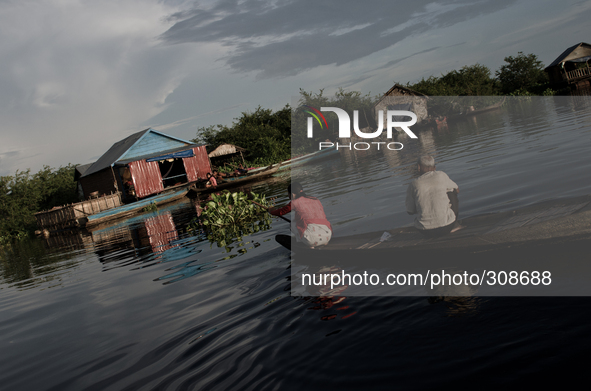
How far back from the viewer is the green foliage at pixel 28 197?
3616 centimetres

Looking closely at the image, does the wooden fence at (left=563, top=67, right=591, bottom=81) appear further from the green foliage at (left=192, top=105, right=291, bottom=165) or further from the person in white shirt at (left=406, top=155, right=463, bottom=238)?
the person in white shirt at (left=406, top=155, right=463, bottom=238)

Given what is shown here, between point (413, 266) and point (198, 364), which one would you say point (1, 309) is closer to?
point (198, 364)

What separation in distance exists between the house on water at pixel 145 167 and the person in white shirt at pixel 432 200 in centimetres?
2860

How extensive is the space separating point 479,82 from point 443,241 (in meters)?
63.0

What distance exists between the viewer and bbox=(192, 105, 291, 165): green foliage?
45.8 m

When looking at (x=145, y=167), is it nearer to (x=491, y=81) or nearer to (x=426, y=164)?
(x=426, y=164)

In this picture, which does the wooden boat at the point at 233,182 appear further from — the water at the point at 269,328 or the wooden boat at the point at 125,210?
the water at the point at 269,328

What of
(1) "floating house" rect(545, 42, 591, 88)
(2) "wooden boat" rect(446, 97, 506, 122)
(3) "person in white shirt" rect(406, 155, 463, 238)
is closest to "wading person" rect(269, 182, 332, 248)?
(3) "person in white shirt" rect(406, 155, 463, 238)

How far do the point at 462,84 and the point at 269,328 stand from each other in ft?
214

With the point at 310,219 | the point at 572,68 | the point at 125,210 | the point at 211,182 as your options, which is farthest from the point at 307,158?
the point at 572,68

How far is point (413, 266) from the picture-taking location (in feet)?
18.4

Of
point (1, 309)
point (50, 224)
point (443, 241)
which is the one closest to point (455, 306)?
point (443, 241)

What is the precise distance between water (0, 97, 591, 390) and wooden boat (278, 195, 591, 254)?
2.52ft

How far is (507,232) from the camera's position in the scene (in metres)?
4.94
